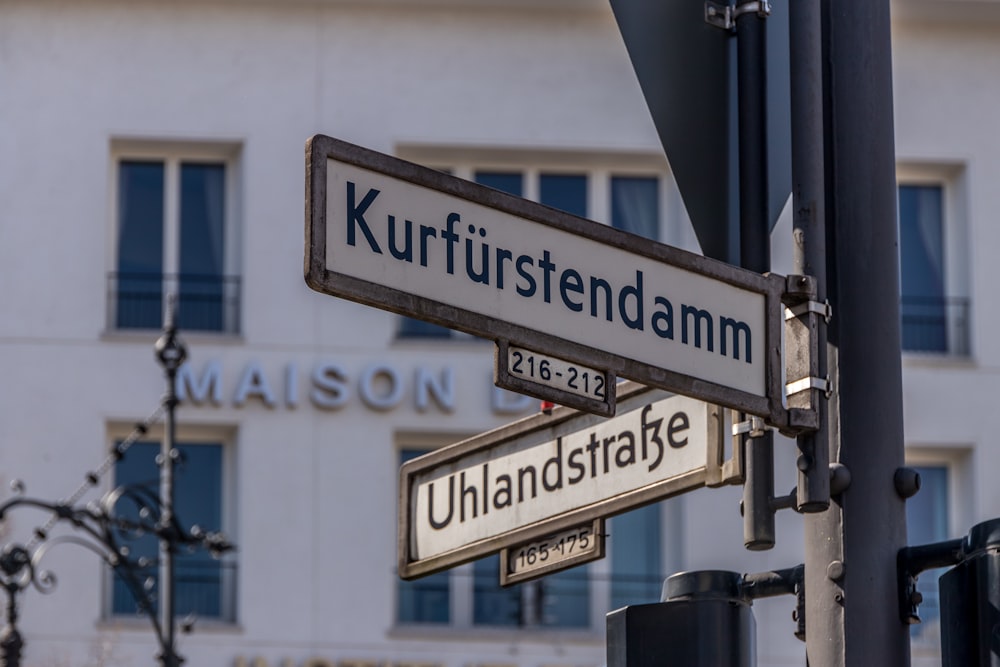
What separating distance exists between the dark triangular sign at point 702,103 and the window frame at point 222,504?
1733cm

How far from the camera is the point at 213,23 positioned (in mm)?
22125

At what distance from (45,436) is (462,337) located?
4.44 meters

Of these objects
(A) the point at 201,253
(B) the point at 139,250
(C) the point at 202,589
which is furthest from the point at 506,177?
(C) the point at 202,589

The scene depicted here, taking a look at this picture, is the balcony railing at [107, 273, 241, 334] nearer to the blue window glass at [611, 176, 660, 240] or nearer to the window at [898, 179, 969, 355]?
the blue window glass at [611, 176, 660, 240]

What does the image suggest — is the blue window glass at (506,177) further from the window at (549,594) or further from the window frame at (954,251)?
the window frame at (954,251)

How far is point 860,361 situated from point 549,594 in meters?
17.8

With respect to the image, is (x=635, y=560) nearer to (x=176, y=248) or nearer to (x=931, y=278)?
Answer: (x=931, y=278)

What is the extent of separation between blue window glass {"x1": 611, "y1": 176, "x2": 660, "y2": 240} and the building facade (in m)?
0.03

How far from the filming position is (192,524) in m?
21.3

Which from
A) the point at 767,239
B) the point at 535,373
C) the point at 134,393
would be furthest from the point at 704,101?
the point at 134,393

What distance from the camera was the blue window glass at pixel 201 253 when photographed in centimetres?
2191

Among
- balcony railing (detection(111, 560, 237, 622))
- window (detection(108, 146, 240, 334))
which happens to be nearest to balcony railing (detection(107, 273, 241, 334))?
window (detection(108, 146, 240, 334))

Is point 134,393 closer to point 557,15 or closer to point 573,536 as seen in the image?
point 557,15

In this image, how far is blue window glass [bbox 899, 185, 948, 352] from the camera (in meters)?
22.5
